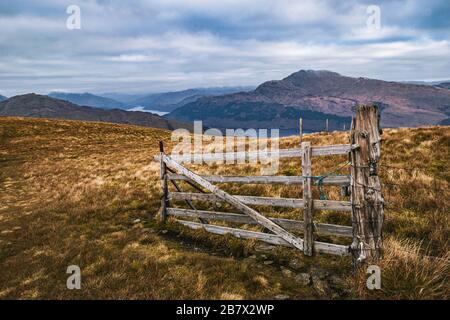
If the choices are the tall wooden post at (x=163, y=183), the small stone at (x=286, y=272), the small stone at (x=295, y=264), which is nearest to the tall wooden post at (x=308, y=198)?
the small stone at (x=295, y=264)

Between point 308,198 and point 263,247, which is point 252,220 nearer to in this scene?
point 263,247

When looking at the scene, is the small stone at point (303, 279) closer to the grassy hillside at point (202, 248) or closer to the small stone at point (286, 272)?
the grassy hillside at point (202, 248)

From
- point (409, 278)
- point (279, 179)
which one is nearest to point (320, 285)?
point (409, 278)

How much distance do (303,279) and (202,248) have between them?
342 centimetres

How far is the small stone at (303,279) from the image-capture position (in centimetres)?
710

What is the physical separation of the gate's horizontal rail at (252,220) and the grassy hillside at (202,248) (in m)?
0.57

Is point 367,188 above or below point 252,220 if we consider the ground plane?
above

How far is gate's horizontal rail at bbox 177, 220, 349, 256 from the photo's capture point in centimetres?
760

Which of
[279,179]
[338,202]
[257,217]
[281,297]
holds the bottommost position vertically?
[281,297]

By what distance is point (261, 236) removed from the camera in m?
9.09

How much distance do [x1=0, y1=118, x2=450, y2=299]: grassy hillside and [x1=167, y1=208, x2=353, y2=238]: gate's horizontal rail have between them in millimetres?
A: 575

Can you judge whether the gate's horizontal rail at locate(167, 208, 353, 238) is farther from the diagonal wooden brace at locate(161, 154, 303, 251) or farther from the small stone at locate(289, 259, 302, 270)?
the small stone at locate(289, 259, 302, 270)

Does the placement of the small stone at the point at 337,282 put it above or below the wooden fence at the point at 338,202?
below

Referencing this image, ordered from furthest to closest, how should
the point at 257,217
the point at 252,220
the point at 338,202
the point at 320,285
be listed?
the point at 252,220 → the point at 257,217 → the point at 338,202 → the point at 320,285
